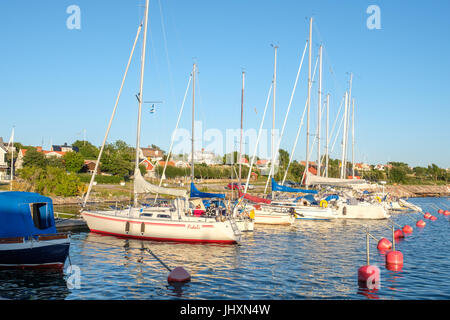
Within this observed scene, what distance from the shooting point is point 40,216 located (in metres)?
23.6

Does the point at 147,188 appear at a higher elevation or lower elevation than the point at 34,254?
higher

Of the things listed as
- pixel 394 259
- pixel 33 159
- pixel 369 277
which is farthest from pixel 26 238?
pixel 33 159

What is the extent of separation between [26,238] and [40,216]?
1808 millimetres

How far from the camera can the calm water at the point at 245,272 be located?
63.6 ft

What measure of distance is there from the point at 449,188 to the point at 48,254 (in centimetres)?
16225

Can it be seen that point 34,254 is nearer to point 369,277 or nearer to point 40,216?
point 40,216

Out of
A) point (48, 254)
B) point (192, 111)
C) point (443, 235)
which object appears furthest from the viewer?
point (192, 111)

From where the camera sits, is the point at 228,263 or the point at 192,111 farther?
the point at 192,111

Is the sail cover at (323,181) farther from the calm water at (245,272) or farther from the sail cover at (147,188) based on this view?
the sail cover at (147,188)

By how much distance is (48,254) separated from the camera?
874 inches

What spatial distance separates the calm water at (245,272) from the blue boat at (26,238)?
68 centimetres
